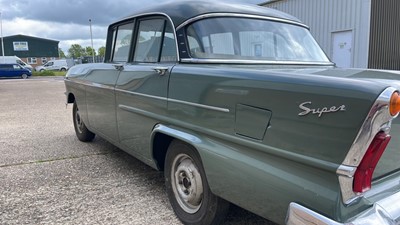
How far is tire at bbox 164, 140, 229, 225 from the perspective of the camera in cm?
268

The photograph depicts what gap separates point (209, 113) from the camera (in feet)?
8.04

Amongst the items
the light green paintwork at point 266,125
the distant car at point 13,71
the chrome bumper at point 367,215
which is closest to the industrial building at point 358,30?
the light green paintwork at point 266,125

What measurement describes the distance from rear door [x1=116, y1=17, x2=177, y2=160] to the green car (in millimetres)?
12

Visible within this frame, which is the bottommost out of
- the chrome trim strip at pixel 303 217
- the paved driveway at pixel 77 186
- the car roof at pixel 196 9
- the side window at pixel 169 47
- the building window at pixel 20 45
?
the paved driveway at pixel 77 186

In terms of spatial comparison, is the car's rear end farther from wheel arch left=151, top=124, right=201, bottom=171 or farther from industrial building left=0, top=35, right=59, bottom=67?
industrial building left=0, top=35, right=59, bottom=67

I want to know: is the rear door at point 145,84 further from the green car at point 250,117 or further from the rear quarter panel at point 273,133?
the rear quarter panel at point 273,133

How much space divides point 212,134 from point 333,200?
3.08 ft

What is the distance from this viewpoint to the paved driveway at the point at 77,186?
3.09m

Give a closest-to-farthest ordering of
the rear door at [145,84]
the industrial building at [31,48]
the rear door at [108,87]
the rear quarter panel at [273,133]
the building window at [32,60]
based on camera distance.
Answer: the rear quarter panel at [273,133] < the rear door at [145,84] < the rear door at [108,87] < the industrial building at [31,48] < the building window at [32,60]

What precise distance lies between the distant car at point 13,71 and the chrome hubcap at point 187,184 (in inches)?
1361

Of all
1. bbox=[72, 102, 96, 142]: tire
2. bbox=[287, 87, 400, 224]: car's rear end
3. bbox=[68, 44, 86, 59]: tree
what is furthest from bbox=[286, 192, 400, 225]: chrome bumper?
bbox=[68, 44, 86, 59]: tree

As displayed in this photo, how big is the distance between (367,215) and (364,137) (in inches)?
17.5

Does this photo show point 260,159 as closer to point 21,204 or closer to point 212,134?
point 212,134

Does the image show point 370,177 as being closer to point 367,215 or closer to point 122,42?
point 367,215
